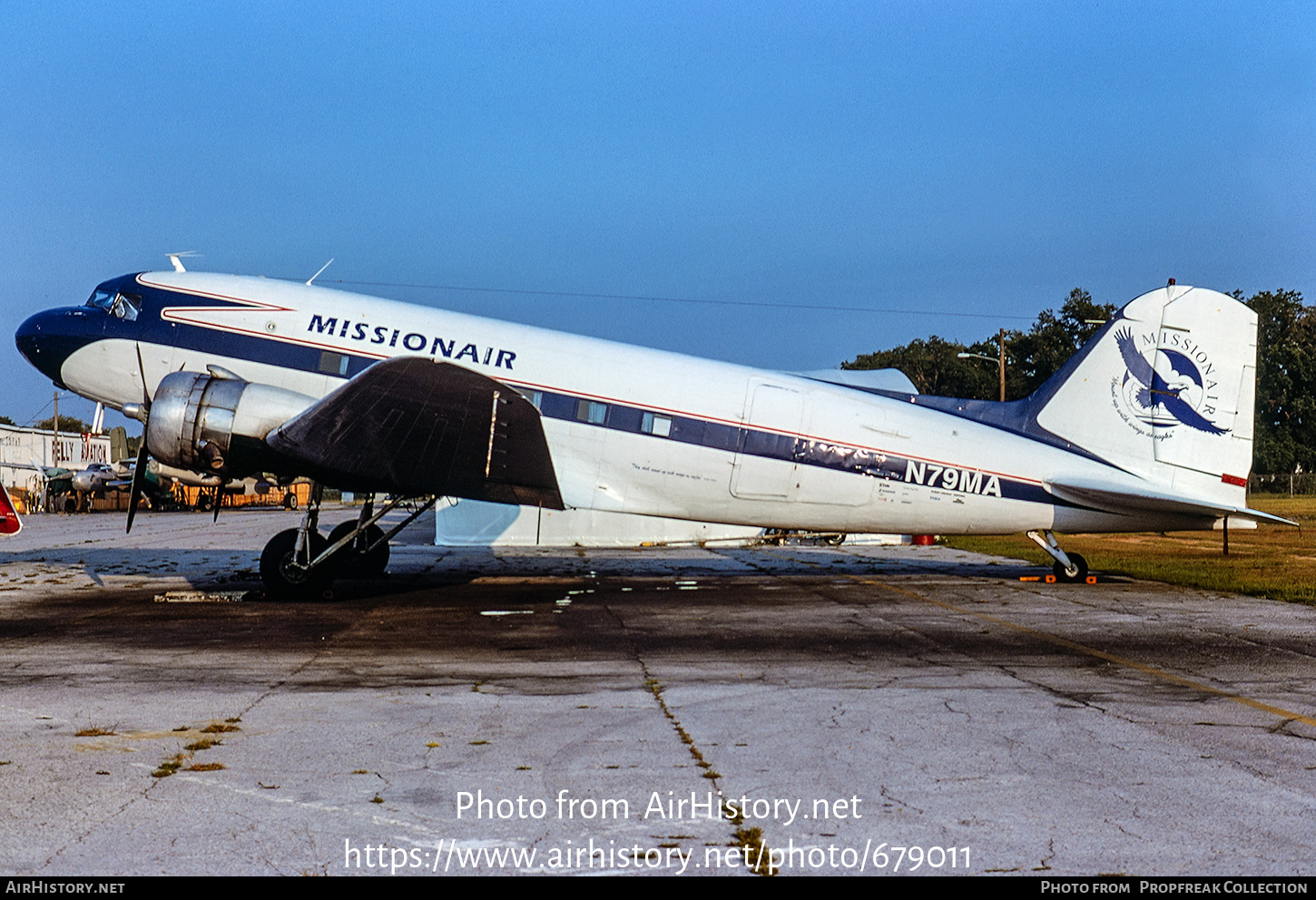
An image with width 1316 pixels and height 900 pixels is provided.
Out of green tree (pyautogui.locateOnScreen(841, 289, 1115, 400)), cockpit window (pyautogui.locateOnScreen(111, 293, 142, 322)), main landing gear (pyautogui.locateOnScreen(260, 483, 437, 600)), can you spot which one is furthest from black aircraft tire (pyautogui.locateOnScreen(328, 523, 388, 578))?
green tree (pyautogui.locateOnScreen(841, 289, 1115, 400))

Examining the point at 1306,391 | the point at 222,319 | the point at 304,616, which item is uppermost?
the point at 1306,391

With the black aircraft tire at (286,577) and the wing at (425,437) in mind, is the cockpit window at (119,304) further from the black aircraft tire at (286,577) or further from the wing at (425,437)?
the black aircraft tire at (286,577)

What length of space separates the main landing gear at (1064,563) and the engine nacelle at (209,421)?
12868mm

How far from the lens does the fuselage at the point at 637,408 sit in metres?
17.0

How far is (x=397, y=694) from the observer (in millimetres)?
8859

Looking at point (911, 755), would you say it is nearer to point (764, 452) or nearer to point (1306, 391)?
Result: point (764, 452)

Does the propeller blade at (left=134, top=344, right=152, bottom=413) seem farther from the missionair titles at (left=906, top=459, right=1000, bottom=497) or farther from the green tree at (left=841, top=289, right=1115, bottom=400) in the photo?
the green tree at (left=841, top=289, right=1115, bottom=400)

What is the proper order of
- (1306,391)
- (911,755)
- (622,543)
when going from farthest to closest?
(1306,391)
(622,543)
(911,755)

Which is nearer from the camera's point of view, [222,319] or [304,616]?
[304,616]

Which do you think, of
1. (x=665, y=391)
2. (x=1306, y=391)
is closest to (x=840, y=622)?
(x=665, y=391)

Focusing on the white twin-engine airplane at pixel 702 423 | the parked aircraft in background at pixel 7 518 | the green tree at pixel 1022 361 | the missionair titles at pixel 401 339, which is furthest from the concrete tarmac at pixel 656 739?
the green tree at pixel 1022 361

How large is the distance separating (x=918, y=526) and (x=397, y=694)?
10.9 meters

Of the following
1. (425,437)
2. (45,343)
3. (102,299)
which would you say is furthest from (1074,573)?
(45,343)
